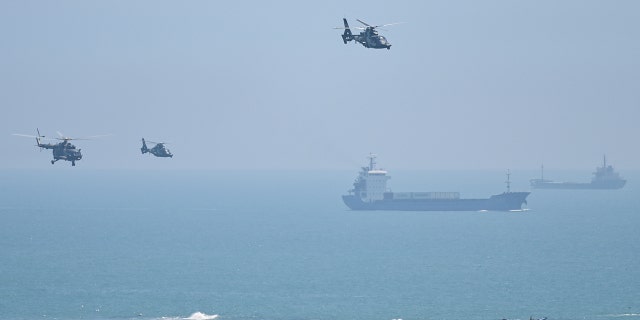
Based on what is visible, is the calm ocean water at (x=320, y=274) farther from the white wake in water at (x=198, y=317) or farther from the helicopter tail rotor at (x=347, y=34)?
the helicopter tail rotor at (x=347, y=34)

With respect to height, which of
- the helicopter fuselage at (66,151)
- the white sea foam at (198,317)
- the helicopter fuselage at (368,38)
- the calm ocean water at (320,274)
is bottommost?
the white sea foam at (198,317)

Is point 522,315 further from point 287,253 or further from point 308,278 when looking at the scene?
point 287,253

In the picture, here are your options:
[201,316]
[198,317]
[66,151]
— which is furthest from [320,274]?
[66,151]

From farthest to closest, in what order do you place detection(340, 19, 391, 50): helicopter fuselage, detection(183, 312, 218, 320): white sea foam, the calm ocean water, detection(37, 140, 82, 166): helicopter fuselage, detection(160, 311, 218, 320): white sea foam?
the calm ocean water → detection(183, 312, 218, 320): white sea foam → detection(160, 311, 218, 320): white sea foam → detection(37, 140, 82, 166): helicopter fuselage → detection(340, 19, 391, 50): helicopter fuselage

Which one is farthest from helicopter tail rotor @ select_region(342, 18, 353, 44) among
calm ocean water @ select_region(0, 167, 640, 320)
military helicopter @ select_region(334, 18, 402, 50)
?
calm ocean water @ select_region(0, 167, 640, 320)

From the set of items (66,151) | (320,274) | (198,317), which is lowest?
(198,317)

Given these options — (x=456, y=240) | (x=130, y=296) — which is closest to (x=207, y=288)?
(x=130, y=296)

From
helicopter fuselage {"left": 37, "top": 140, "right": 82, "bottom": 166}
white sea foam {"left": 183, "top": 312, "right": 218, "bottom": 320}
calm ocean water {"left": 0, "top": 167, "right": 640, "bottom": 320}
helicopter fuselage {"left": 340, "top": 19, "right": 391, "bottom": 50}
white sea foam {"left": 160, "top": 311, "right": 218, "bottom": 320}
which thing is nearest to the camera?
helicopter fuselage {"left": 340, "top": 19, "right": 391, "bottom": 50}

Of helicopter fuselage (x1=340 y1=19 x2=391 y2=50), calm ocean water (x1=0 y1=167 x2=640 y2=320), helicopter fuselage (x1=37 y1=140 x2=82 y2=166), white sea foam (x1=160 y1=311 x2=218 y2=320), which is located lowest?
white sea foam (x1=160 y1=311 x2=218 y2=320)

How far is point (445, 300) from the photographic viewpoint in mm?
107375

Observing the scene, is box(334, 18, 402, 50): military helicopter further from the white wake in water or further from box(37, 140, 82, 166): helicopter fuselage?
the white wake in water

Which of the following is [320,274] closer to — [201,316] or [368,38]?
[201,316]

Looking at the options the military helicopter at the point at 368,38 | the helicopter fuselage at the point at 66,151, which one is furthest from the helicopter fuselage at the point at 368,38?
the helicopter fuselage at the point at 66,151

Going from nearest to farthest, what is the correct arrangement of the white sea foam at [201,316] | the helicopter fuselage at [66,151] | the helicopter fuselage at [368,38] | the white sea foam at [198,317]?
the helicopter fuselage at [368,38], the helicopter fuselage at [66,151], the white sea foam at [198,317], the white sea foam at [201,316]
